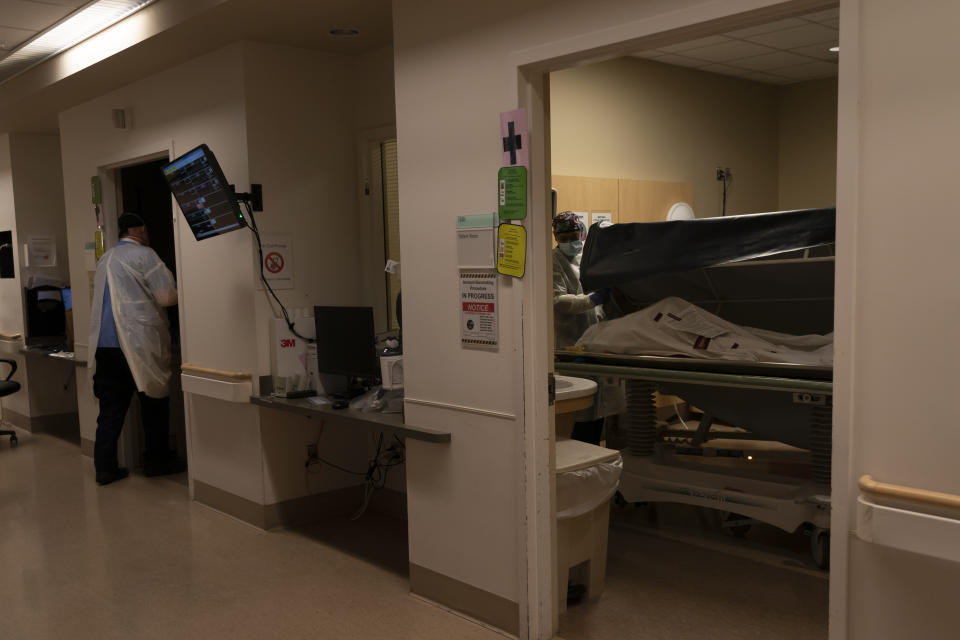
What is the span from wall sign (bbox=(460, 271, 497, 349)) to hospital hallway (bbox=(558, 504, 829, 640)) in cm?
117

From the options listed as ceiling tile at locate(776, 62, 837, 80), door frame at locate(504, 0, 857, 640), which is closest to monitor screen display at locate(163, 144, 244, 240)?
door frame at locate(504, 0, 857, 640)

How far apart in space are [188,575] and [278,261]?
5.28 feet

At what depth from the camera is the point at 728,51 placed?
6273mm

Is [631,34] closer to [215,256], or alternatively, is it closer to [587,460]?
[587,460]

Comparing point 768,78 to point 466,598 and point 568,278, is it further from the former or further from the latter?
point 466,598

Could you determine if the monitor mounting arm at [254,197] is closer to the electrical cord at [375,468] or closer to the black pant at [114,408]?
the electrical cord at [375,468]

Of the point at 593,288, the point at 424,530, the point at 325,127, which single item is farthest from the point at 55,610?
the point at 593,288

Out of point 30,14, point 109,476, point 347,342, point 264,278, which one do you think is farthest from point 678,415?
point 30,14

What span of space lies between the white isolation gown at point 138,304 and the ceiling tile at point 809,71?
5.38 metres

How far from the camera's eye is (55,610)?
345cm

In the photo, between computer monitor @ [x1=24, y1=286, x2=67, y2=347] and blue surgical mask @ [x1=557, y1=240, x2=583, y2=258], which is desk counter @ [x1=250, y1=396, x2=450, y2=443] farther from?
computer monitor @ [x1=24, y1=286, x2=67, y2=347]

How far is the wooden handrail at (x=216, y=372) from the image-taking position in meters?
4.29

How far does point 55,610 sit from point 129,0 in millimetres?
2890

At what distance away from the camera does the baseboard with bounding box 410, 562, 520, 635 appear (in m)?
3.04
